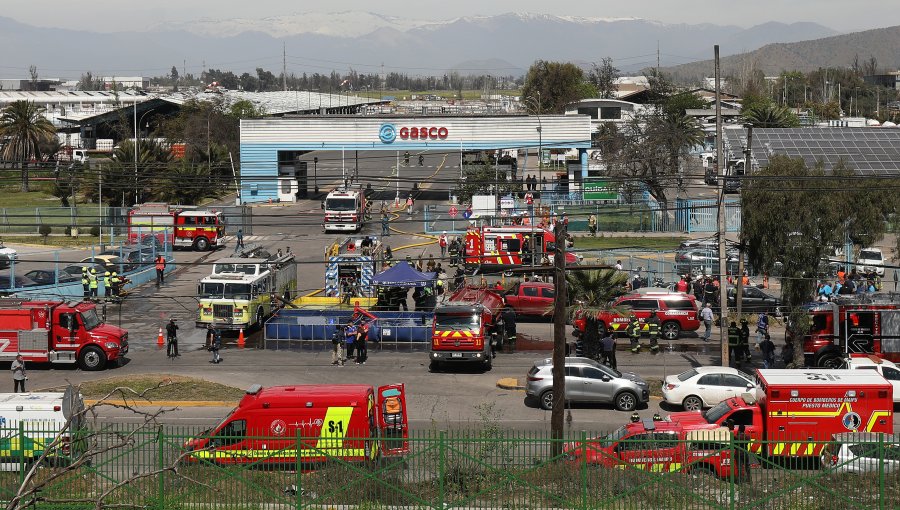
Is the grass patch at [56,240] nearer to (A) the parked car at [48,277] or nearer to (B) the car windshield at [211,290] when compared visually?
(A) the parked car at [48,277]

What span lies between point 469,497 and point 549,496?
1.29 meters

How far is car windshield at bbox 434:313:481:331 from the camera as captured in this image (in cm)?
3081

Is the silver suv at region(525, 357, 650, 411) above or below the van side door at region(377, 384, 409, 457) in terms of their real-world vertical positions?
below

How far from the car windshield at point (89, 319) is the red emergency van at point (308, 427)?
12818 millimetres

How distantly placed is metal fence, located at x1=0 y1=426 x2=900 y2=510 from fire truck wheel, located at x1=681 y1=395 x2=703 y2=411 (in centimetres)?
879

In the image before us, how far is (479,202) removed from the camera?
193ft

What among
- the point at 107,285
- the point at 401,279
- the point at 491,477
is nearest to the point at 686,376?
the point at 491,477

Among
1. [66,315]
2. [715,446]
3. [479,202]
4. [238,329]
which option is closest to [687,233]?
[479,202]

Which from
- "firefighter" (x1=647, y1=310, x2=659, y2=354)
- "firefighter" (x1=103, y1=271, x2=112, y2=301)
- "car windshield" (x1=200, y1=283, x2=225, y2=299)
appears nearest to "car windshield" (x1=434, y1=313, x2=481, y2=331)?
"firefighter" (x1=647, y1=310, x2=659, y2=354)

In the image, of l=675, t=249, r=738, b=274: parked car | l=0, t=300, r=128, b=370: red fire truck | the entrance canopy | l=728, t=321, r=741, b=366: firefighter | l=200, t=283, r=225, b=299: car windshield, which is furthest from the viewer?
l=675, t=249, r=738, b=274: parked car

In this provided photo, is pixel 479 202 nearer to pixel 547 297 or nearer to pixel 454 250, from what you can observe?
pixel 454 250

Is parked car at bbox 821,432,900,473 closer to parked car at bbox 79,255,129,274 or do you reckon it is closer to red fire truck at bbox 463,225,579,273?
red fire truck at bbox 463,225,579,273

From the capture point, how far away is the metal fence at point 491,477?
16.6m

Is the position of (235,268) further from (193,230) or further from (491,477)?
(491,477)
